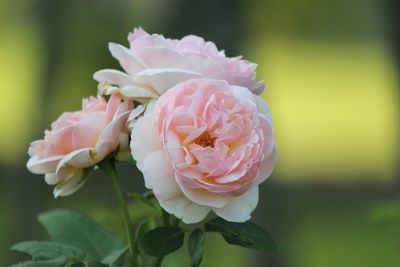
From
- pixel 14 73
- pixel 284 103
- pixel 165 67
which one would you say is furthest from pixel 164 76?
pixel 284 103

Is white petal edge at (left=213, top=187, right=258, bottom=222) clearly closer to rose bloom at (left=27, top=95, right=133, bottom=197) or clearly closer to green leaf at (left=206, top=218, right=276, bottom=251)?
green leaf at (left=206, top=218, right=276, bottom=251)

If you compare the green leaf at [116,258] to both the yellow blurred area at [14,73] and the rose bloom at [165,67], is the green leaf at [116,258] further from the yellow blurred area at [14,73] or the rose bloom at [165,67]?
the yellow blurred area at [14,73]

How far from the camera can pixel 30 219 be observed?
4.27 metres

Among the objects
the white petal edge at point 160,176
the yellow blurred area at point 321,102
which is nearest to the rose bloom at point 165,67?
the white petal edge at point 160,176

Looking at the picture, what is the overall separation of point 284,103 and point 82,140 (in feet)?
33.6

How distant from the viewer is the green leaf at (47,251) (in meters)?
1.11

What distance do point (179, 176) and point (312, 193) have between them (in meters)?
7.24

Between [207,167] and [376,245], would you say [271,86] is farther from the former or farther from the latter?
[207,167]

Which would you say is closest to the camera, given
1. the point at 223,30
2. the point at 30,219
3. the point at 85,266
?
the point at 85,266

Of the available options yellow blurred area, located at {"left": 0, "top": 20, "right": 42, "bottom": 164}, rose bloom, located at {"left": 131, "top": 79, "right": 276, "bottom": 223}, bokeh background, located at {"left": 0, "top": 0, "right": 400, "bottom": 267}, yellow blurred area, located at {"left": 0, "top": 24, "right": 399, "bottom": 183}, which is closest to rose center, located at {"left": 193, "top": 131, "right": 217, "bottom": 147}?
rose bloom, located at {"left": 131, "top": 79, "right": 276, "bottom": 223}

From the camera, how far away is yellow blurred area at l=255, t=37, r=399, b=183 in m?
9.43

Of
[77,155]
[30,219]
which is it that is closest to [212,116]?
[77,155]

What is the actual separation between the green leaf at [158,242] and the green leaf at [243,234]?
55 millimetres

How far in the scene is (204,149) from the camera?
3.12 feet
